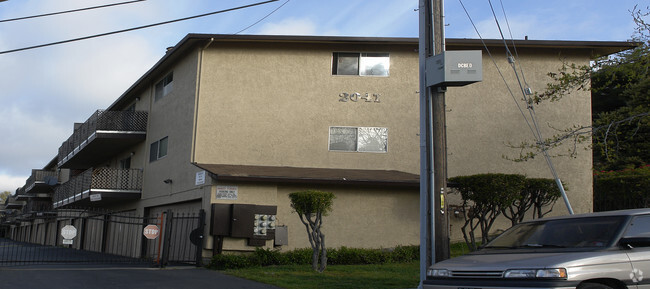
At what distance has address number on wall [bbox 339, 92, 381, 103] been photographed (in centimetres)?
1938

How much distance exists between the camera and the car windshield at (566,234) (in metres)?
6.92

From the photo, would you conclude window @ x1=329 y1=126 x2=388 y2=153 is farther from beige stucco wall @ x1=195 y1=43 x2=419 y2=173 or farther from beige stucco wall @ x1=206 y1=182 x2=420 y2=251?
beige stucco wall @ x1=206 y1=182 x2=420 y2=251

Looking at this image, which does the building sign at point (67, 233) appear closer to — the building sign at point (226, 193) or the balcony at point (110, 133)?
the building sign at point (226, 193)

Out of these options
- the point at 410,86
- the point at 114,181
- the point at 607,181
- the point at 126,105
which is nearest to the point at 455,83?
the point at 410,86

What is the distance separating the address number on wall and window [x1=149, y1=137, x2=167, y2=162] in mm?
7306

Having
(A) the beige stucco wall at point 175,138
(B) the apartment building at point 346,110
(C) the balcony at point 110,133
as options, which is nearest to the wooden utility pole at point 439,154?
(B) the apartment building at point 346,110

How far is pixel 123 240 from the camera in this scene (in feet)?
88.2

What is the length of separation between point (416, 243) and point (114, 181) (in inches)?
520

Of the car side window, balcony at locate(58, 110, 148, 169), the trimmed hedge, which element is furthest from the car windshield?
balcony at locate(58, 110, 148, 169)

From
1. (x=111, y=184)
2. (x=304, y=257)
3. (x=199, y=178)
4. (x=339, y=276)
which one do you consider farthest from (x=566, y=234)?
(x=111, y=184)

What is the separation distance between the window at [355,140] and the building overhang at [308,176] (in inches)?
35.6

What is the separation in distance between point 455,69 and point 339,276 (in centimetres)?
571

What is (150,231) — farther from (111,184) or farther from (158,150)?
(111,184)

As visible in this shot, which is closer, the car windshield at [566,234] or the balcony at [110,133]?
the car windshield at [566,234]
